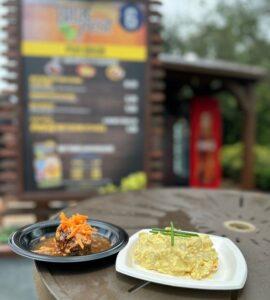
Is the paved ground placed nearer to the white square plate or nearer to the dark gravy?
the dark gravy

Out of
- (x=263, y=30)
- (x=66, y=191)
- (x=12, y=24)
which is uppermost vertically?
(x=263, y=30)

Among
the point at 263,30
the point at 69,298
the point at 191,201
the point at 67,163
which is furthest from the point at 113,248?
the point at 263,30

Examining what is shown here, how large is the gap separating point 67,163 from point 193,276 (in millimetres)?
2662

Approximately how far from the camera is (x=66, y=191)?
3578 mm

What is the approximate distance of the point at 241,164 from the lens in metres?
7.50

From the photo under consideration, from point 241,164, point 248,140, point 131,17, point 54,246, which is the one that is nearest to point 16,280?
point 54,246

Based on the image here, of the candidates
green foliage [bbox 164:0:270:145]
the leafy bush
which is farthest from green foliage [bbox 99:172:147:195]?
green foliage [bbox 164:0:270:145]

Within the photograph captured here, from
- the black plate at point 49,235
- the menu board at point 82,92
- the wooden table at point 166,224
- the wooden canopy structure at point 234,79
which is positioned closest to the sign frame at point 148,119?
the menu board at point 82,92

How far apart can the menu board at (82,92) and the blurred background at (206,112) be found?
0.58 ft

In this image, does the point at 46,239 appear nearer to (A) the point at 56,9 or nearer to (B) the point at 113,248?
(B) the point at 113,248

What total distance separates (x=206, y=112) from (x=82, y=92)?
3.99 meters

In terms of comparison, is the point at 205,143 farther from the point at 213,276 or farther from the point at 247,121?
the point at 213,276

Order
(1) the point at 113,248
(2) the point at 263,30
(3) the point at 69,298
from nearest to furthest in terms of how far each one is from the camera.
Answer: (3) the point at 69,298 < (1) the point at 113,248 < (2) the point at 263,30

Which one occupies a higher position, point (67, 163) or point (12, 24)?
point (12, 24)
